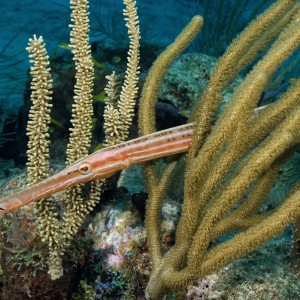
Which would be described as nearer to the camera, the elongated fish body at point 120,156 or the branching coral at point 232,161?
the branching coral at point 232,161

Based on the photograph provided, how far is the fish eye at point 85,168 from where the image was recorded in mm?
3130

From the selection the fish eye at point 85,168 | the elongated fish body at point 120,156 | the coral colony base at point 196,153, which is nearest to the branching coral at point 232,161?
the coral colony base at point 196,153

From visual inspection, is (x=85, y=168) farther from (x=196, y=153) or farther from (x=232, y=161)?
(x=232, y=161)

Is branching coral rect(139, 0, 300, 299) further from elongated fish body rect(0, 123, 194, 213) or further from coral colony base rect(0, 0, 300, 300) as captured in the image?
elongated fish body rect(0, 123, 194, 213)

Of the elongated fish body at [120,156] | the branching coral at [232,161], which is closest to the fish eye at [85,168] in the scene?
the elongated fish body at [120,156]

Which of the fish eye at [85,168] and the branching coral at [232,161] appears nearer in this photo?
the branching coral at [232,161]

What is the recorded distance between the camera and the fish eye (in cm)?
313

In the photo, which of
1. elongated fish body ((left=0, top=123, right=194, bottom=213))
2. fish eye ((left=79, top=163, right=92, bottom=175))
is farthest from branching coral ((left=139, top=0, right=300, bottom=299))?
fish eye ((left=79, top=163, right=92, bottom=175))

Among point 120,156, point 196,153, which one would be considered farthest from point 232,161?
point 120,156

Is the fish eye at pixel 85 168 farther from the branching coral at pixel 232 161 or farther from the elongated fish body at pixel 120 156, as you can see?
the branching coral at pixel 232 161

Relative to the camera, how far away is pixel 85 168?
3.15 meters

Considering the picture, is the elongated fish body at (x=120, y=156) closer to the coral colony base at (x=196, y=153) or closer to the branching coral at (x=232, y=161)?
the coral colony base at (x=196, y=153)

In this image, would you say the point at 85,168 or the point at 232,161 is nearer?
the point at 232,161

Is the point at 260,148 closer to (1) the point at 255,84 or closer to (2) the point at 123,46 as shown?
(1) the point at 255,84
